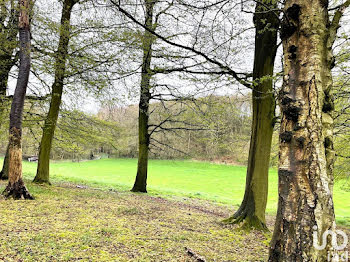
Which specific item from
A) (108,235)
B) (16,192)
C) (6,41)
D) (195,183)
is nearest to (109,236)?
(108,235)

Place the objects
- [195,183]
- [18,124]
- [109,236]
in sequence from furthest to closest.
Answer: [195,183]
[18,124]
[109,236]

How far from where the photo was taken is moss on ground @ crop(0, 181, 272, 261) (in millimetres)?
3154

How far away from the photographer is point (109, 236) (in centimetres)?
386

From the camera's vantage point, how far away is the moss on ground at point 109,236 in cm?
315

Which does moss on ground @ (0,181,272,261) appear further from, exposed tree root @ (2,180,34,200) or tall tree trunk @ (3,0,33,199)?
tall tree trunk @ (3,0,33,199)

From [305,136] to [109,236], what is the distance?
3143 millimetres

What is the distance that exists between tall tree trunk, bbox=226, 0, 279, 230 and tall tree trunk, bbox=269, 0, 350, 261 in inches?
114

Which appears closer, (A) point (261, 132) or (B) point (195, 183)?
(A) point (261, 132)

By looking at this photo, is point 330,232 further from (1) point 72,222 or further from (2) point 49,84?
(2) point 49,84

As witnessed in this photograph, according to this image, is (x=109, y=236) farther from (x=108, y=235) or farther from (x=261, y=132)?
(x=261, y=132)

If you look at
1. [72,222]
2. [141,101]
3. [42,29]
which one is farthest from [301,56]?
[141,101]

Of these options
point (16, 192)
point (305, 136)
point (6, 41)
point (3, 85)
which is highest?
point (6, 41)

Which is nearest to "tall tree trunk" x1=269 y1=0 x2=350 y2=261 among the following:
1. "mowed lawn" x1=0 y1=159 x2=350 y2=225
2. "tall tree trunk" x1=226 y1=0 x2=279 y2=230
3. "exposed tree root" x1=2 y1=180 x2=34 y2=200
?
"tall tree trunk" x1=226 y1=0 x2=279 y2=230

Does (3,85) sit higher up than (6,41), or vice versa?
(6,41)
